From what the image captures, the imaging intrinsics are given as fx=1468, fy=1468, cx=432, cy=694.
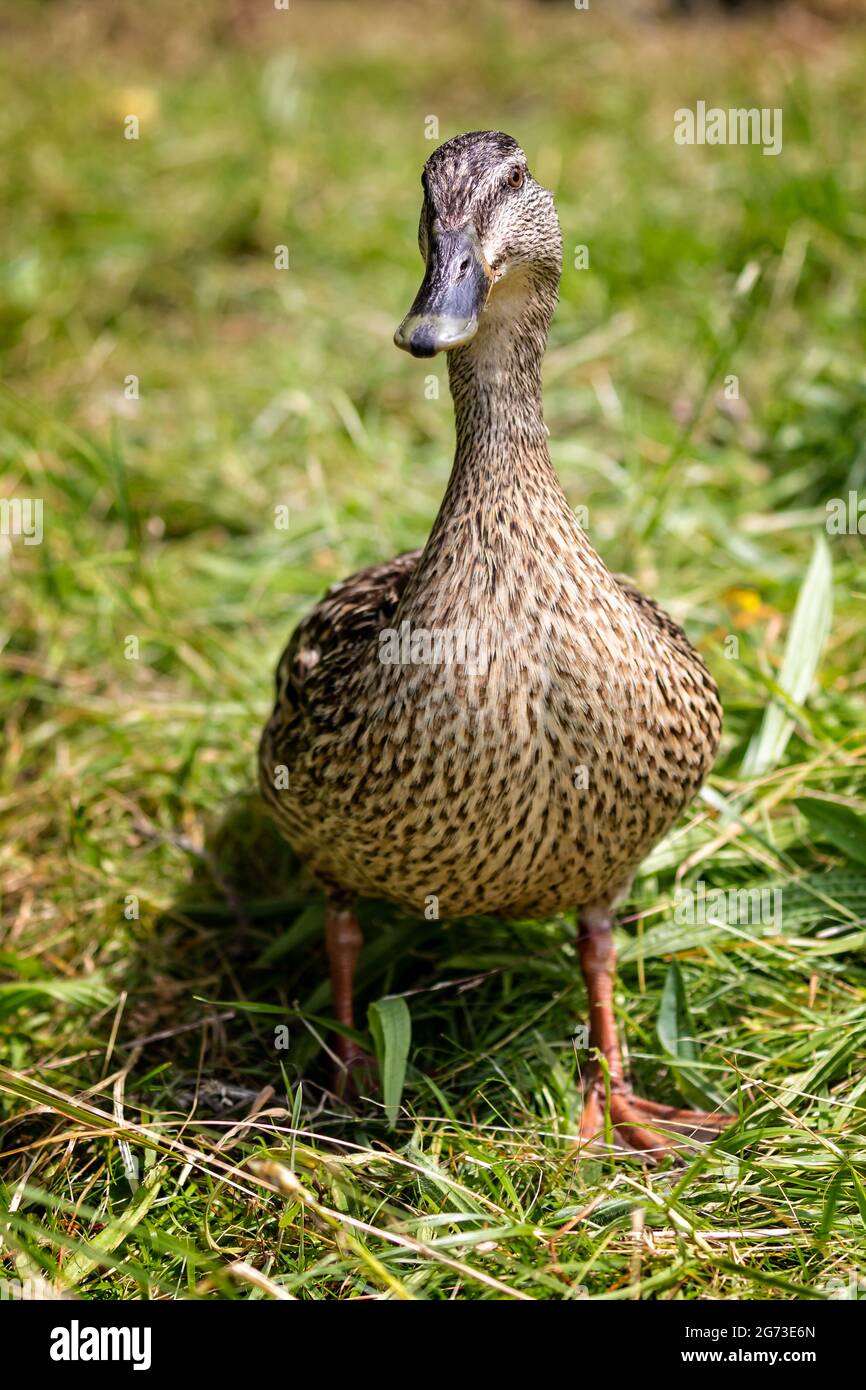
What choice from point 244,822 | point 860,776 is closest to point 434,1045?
point 244,822

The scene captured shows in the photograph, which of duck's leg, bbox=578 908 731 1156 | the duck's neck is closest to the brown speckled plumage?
the duck's neck

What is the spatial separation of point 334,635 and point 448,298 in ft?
2.96

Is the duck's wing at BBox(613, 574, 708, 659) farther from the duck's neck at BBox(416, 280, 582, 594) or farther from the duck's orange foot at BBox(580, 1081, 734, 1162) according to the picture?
the duck's orange foot at BBox(580, 1081, 734, 1162)

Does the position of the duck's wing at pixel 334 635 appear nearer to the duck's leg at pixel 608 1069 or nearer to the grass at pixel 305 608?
the grass at pixel 305 608

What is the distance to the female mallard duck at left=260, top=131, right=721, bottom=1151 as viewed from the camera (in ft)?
7.87

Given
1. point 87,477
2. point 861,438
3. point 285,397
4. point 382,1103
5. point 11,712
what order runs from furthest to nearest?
point 285,397, point 87,477, point 861,438, point 11,712, point 382,1103

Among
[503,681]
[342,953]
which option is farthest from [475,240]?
[342,953]

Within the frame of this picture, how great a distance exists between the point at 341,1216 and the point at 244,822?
1.38 meters

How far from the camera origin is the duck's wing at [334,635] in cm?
273

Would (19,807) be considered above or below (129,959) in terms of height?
above

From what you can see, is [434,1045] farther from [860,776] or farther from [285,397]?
[285,397]

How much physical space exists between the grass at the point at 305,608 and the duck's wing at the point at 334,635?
0.55m

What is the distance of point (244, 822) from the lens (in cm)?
353

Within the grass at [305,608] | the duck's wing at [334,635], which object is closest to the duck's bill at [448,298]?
the duck's wing at [334,635]
